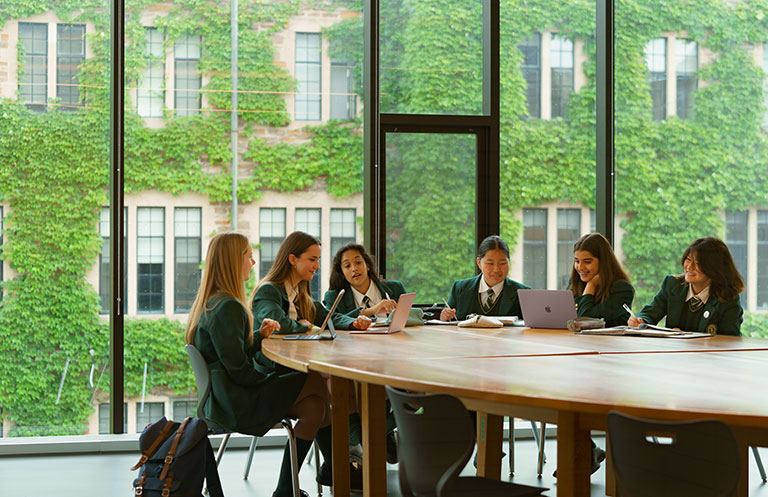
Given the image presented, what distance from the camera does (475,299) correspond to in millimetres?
5441

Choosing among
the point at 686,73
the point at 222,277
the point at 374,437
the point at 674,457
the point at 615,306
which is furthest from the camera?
the point at 686,73

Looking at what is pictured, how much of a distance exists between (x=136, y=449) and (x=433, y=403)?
11.3 ft

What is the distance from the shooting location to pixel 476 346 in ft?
12.5

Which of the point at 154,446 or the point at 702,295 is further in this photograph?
the point at 702,295

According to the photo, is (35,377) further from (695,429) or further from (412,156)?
(695,429)

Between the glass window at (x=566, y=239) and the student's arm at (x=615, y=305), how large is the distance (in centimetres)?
118

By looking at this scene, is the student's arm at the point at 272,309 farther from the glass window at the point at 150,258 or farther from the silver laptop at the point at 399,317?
the glass window at the point at 150,258

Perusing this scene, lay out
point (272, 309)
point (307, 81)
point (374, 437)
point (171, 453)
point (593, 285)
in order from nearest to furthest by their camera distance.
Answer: point (374, 437) < point (171, 453) < point (272, 309) < point (593, 285) < point (307, 81)

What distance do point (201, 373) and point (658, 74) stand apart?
14.0 feet

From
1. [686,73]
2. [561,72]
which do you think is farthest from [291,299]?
[686,73]

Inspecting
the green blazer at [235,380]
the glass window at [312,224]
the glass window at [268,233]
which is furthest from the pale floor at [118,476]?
the glass window at [268,233]

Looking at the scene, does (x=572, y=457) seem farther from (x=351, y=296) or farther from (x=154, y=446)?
(x=351, y=296)

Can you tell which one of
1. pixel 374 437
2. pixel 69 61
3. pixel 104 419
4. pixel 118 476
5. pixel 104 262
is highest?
pixel 69 61

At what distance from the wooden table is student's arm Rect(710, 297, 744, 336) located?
357 millimetres
